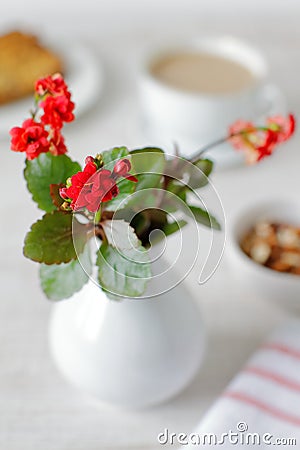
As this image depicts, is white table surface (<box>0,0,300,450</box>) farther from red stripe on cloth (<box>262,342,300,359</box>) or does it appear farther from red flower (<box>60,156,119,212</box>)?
red flower (<box>60,156,119,212</box>)

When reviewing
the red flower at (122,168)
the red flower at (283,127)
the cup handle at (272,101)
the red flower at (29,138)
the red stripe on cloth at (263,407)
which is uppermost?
the cup handle at (272,101)

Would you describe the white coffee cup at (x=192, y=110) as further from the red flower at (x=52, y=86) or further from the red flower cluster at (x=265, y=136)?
the red flower at (x=52, y=86)

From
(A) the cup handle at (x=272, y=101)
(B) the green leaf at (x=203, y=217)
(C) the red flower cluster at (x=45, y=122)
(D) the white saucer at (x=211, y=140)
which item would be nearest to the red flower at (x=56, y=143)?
(C) the red flower cluster at (x=45, y=122)

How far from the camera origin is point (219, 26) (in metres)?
1.40

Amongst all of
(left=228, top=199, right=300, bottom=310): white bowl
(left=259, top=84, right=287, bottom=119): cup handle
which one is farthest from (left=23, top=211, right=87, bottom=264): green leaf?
(left=259, top=84, right=287, bottom=119): cup handle

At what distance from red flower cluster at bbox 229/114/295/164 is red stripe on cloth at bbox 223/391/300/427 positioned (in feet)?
0.63

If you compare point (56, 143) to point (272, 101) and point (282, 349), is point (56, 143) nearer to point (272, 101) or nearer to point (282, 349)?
point (282, 349)

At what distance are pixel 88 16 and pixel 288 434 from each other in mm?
1040

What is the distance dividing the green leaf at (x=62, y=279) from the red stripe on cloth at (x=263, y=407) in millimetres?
172

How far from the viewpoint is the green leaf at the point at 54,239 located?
20.6 inches

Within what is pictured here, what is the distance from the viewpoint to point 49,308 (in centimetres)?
78

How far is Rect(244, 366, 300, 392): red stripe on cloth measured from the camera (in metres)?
0.65

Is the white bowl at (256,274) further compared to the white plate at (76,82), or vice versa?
the white plate at (76,82)

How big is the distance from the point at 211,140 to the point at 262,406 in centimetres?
48
